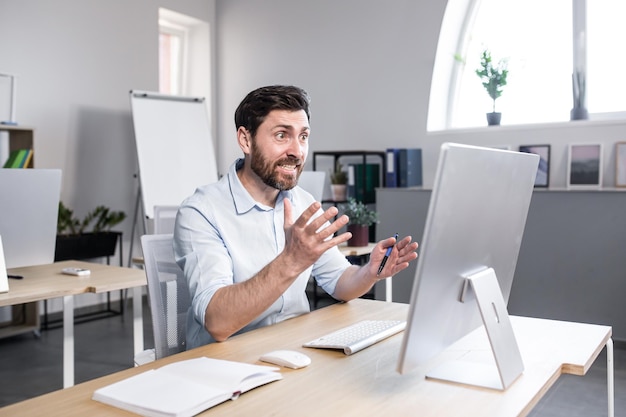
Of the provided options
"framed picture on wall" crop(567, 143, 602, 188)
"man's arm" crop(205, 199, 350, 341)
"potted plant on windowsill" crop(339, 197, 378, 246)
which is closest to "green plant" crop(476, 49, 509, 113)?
"framed picture on wall" crop(567, 143, 602, 188)

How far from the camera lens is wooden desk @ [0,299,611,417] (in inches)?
41.8

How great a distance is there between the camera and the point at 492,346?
1146 mm

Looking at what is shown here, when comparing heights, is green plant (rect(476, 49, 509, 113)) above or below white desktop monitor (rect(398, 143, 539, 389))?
above

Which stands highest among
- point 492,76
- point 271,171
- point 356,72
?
point 356,72

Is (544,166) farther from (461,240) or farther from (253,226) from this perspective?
(461,240)

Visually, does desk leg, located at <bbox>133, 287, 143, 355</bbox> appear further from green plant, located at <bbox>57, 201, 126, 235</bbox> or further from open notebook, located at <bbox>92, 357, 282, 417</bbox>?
green plant, located at <bbox>57, 201, 126, 235</bbox>

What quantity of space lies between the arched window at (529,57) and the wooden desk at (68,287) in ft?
9.84

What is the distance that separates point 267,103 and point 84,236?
3.24 metres

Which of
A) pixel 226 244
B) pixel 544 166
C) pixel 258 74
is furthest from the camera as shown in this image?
pixel 258 74

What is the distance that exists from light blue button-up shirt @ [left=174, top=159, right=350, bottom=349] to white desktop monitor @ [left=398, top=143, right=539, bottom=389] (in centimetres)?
62

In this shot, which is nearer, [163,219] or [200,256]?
[200,256]

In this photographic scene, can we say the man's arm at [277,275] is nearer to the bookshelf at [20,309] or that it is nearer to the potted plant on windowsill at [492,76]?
the bookshelf at [20,309]

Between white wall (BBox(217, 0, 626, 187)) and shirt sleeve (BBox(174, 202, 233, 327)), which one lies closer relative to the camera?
shirt sleeve (BBox(174, 202, 233, 327))

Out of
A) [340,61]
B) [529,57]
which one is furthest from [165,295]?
[340,61]
